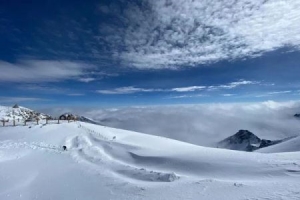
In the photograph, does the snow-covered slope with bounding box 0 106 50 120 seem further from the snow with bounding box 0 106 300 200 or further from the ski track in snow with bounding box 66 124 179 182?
the snow with bounding box 0 106 300 200

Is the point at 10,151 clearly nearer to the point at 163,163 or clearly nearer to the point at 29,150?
the point at 29,150

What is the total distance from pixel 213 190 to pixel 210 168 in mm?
4915

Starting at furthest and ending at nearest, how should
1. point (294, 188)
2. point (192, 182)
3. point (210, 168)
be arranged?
point (210, 168) → point (192, 182) → point (294, 188)

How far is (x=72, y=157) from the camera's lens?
2320 cm

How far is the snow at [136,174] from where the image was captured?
12461mm

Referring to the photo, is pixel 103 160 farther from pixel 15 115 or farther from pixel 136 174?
pixel 15 115

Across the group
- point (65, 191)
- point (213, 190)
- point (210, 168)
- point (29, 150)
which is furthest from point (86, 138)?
point (213, 190)

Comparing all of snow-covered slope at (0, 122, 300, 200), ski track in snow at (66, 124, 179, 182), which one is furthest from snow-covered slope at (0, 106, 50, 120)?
snow-covered slope at (0, 122, 300, 200)

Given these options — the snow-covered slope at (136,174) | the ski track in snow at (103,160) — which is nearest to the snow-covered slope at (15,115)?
the ski track in snow at (103,160)

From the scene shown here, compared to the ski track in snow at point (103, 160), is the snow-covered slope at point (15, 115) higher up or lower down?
higher up

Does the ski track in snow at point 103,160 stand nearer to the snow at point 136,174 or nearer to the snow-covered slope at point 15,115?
the snow at point 136,174

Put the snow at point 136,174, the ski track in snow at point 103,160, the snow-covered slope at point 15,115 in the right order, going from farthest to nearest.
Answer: the snow-covered slope at point 15,115 < the ski track in snow at point 103,160 < the snow at point 136,174

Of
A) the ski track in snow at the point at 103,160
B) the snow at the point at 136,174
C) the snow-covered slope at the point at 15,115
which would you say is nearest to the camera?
the snow at the point at 136,174

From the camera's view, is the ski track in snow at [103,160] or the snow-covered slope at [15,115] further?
the snow-covered slope at [15,115]
